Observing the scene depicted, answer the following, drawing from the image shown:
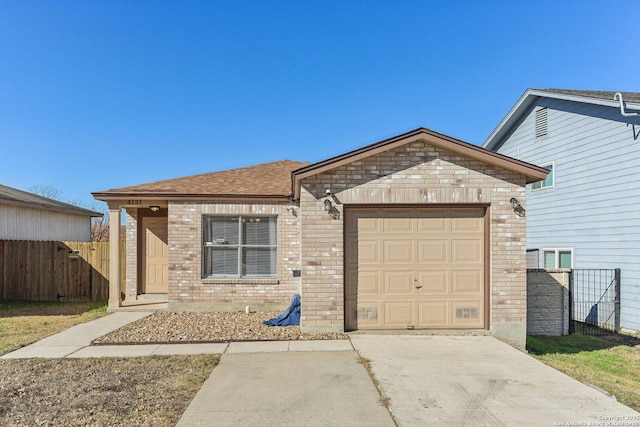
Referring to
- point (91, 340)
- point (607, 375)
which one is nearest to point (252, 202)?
point (91, 340)

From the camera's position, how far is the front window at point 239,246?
1055 cm

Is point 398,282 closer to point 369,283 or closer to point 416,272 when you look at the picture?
point 416,272

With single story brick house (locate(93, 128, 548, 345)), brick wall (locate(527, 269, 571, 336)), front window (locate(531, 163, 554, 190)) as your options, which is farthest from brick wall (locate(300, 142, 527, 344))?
front window (locate(531, 163, 554, 190))

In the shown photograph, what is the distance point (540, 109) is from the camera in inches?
532

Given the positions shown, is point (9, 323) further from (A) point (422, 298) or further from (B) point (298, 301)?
(A) point (422, 298)

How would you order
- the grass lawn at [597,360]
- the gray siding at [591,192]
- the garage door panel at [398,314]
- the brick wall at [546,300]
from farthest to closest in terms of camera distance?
the gray siding at [591,192] < the brick wall at [546,300] < the garage door panel at [398,314] < the grass lawn at [597,360]

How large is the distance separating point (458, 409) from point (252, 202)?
7422 millimetres

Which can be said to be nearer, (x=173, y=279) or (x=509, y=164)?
(x=509, y=164)

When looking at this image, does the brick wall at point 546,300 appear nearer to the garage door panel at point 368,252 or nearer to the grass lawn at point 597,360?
the grass lawn at point 597,360

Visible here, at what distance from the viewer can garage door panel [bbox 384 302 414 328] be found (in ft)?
25.7

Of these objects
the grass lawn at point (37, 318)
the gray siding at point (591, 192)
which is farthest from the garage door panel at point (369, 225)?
the gray siding at point (591, 192)

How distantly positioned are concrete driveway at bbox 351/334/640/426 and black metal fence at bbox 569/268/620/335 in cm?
471

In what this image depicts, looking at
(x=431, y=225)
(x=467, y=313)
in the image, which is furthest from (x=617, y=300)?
(x=431, y=225)

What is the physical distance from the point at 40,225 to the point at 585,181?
66.2 feet
